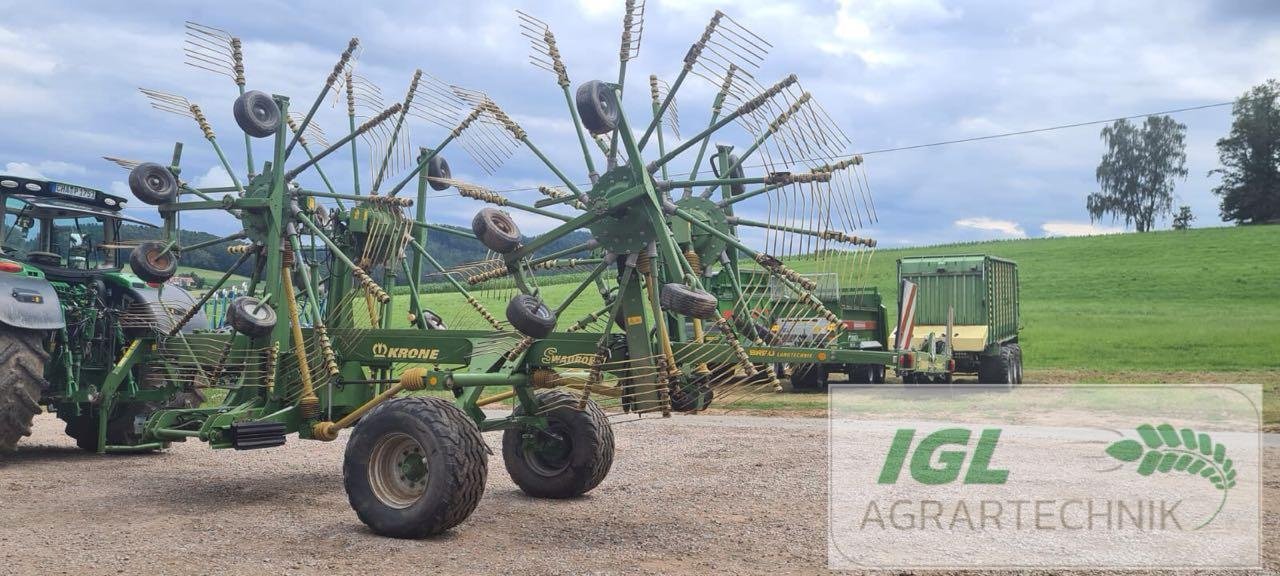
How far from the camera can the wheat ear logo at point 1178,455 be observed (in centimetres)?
980

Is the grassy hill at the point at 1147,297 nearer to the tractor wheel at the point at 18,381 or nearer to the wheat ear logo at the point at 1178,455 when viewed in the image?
the wheat ear logo at the point at 1178,455

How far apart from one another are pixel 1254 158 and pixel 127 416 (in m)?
69.0

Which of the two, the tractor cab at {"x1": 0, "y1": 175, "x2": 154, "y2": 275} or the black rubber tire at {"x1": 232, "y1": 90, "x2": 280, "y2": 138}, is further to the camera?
the tractor cab at {"x1": 0, "y1": 175, "x2": 154, "y2": 275}

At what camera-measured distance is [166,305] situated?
12055 millimetres

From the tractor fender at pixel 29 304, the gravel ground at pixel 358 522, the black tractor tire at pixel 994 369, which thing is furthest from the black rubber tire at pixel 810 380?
the tractor fender at pixel 29 304

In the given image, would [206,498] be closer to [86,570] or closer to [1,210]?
[86,570]

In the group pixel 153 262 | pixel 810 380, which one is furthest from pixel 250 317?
pixel 810 380

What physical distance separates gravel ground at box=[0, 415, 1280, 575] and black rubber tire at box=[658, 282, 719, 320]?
1518 mm

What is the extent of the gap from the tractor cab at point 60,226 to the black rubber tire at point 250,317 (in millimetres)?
2885

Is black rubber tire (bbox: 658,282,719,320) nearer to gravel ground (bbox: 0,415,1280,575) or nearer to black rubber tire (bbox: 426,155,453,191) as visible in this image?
gravel ground (bbox: 0,415,1280,575)

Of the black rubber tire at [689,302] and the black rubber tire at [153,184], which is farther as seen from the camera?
the black rubber tire at [153,184]

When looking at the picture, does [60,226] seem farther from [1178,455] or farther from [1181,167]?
[1181,167]

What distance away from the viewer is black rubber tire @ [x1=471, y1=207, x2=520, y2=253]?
7.46 meters

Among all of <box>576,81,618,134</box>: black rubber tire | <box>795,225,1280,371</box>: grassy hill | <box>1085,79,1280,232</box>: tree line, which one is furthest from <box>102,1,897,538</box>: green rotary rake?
<box>1085,79,1280,232</box>: tree line
